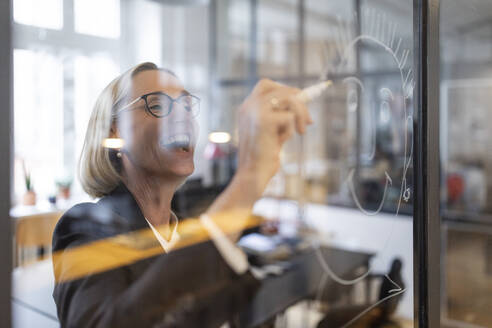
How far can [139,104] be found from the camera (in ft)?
2.15

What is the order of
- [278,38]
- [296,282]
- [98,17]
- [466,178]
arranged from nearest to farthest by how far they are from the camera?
[98,17] < [296,282] < [466,178] < [278,38]

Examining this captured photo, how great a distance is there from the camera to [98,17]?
0.64 meters

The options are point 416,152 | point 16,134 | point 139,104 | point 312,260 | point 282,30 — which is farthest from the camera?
point 282,30

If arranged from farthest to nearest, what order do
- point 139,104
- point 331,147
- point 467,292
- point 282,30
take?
point 282,30, point 331,147, point 467,292, point 139,104

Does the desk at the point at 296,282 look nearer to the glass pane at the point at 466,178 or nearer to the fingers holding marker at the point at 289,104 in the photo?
the fingers holding marker at the point at 289,104

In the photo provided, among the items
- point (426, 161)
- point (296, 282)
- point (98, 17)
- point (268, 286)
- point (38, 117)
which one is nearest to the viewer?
point (38, 117)

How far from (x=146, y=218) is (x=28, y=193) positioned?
0.20 m

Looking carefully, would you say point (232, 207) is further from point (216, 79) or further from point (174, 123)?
point (216, 79)

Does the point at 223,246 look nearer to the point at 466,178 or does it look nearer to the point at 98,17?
the point at 98,17

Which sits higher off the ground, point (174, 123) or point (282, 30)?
point (282, 30)

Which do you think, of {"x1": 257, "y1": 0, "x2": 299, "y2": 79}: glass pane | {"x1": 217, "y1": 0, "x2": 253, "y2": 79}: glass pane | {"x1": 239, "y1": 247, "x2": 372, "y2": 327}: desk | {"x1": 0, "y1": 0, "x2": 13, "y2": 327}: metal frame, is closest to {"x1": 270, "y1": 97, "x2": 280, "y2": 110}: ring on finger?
{"x1": 0, "y1": 0, "x2": 13, "y2": 327}: metal frame

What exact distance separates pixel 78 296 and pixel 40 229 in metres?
0.10

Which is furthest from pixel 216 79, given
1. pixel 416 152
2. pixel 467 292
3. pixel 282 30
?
pixel 416 152

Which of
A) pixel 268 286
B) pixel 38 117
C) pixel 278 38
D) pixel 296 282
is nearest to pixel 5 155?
pixel 38 117
